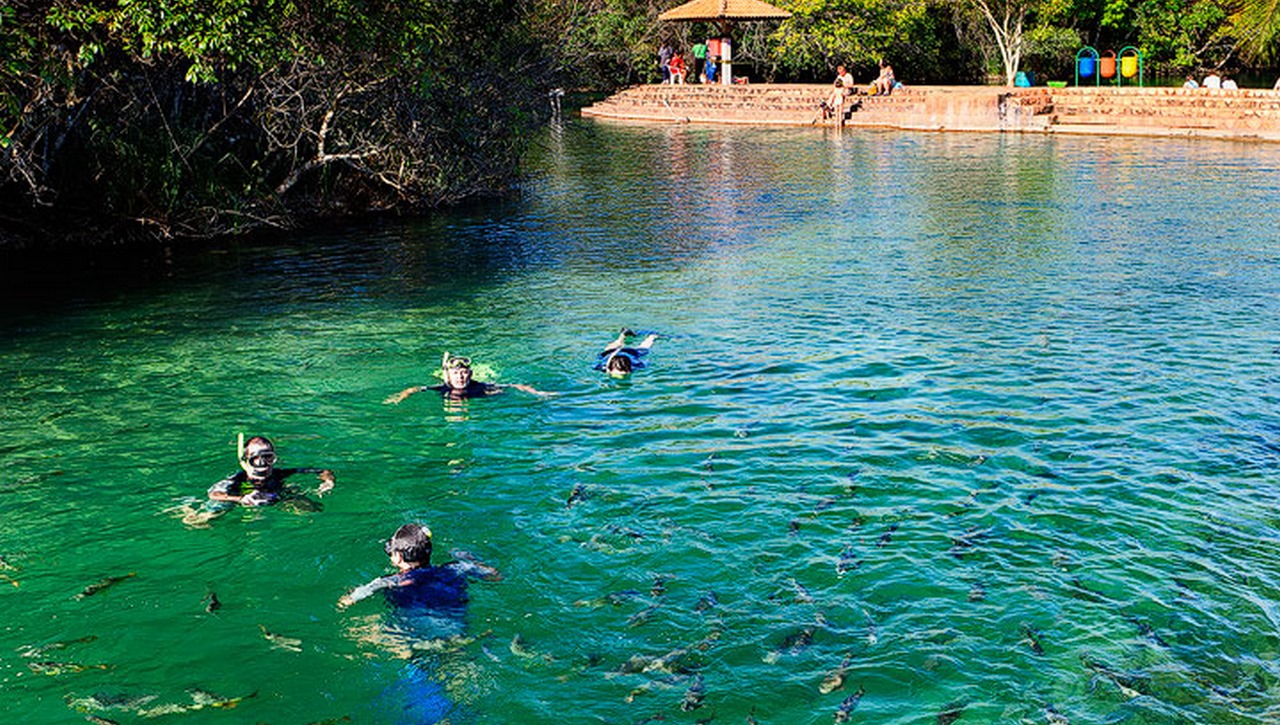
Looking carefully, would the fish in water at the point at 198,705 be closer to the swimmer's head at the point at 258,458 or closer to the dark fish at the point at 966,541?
the swimmer's head at the point at 258,458

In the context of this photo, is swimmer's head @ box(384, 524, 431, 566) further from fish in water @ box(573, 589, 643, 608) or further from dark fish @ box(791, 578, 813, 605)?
dark fish @ box(791, 578, 813, 605)

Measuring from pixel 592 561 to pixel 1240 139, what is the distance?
3829cm

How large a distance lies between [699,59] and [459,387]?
56.8 metres

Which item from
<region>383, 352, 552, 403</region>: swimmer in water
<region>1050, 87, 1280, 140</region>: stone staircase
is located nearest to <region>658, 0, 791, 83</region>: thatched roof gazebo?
<region>1050, 87, 1280, 140</region>: stone staircase

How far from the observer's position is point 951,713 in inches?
366

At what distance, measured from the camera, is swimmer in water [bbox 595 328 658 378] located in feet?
57.6

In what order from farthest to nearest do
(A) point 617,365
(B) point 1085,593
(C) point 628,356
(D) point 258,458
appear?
(C) point 628,356 → (A) point 617,365 → (D) point 258,458 → (B) point 1085,593

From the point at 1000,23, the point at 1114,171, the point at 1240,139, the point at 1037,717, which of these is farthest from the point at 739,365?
the point at 1000,23

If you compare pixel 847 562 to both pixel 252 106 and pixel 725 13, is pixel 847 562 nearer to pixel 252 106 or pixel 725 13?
pixel 252 106

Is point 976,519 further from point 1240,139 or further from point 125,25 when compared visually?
point 1240,139

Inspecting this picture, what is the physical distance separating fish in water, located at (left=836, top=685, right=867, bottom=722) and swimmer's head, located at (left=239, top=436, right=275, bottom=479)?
6442 mm

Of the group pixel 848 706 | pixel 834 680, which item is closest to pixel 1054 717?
pixel 848 706

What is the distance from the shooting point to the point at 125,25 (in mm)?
21578

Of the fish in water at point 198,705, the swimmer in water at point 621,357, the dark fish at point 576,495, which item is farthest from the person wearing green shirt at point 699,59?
the fish in water at point 198,705
